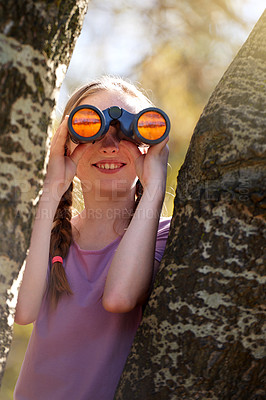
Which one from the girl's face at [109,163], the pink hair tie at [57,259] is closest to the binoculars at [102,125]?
the girl's face at [109,163]

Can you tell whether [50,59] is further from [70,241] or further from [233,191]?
[70,241]

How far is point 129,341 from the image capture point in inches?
76.0

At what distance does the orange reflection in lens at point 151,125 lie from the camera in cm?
173

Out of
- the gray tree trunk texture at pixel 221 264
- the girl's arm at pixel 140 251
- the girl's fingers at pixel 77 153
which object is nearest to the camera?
the gray tree trunk texture at pixel 221 264

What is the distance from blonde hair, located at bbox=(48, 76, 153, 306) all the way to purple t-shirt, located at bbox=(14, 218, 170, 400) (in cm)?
6

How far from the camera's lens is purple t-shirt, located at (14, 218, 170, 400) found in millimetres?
1876

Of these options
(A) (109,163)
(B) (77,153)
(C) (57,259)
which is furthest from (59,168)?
(C) (57,259)

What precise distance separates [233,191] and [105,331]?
0.92 meters

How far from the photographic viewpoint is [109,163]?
2068 mm

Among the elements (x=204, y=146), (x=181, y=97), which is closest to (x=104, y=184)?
(x=204, y=146)

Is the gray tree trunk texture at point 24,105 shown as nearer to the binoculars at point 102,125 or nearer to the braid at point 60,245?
the binoculars at point 102,125

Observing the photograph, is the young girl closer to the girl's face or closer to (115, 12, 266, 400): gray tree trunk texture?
the girl's face

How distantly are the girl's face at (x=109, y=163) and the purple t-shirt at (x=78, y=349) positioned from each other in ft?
1.07

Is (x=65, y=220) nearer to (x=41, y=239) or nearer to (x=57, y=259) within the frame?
(x=57, y=259)
